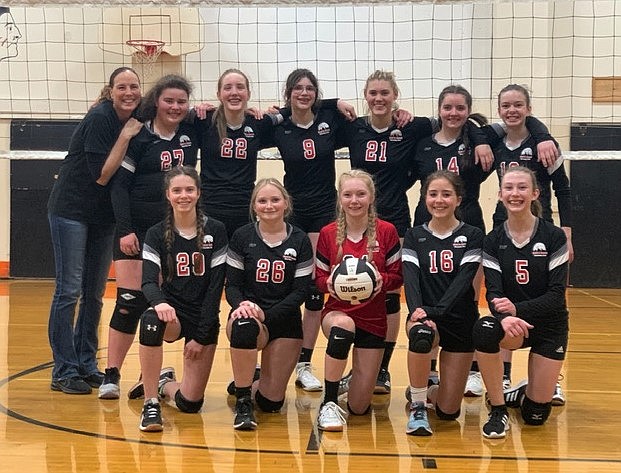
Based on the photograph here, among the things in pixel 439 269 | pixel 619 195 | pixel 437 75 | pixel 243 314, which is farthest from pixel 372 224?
pixel 619 195

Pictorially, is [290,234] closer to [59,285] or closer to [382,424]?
[382,424]

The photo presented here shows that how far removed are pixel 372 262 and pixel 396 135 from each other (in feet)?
3.10

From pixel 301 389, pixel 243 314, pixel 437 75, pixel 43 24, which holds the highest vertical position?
pixel 43 24

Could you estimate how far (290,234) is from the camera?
4.59 metres

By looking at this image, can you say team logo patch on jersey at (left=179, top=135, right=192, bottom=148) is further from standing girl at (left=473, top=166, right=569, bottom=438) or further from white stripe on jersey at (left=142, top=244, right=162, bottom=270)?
standing girl at (left=473, top=166, right=569, bottom=438)

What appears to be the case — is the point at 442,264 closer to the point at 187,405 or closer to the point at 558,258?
the point at 558,258

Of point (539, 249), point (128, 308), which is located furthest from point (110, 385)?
point (539, 249)

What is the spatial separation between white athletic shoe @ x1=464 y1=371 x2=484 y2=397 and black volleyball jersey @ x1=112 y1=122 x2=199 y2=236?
198cm

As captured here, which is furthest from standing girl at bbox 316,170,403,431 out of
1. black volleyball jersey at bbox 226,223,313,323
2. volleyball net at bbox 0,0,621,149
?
volleyball net at bbox 0,0,621,149

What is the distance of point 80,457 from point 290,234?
151 centimetres

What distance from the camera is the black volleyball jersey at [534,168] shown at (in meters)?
4.93

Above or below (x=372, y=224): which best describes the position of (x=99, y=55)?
above

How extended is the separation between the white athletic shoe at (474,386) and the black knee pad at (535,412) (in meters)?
0.56

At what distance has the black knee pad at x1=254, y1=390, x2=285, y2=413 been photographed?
462 cm
